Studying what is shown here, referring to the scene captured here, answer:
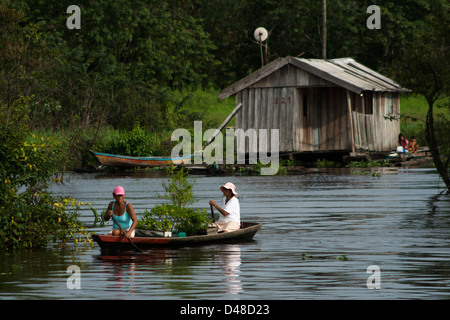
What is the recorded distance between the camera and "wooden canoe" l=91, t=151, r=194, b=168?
3609cm

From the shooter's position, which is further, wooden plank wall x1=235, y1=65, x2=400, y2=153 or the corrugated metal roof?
wooden plank wall x1=235, y1=65, x2=400, y2=153

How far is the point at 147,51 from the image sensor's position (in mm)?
47312

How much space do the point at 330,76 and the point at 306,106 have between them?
269cm

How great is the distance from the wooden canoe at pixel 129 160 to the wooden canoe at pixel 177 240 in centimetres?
1932

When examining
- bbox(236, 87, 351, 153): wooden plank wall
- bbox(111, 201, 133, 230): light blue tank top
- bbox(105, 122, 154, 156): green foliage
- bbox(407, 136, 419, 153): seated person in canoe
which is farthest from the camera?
bbox(407, 136, 419, 153): seated person in canoe

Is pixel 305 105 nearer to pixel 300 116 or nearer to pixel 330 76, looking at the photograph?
pixel 300 116

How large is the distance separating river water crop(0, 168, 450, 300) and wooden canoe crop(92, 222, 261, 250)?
16 centimetres

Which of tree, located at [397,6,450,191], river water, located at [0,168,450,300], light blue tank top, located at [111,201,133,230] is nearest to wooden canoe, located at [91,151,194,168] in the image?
river water, located at [0,168,450,300]

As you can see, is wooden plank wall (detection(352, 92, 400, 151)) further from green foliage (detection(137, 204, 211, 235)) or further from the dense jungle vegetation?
green foliage (detection(137, 204, 211, 235))

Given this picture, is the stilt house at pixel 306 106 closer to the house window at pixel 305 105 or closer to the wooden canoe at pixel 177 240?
the house window at pixel 305 105

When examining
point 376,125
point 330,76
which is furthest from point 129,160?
point 376,125

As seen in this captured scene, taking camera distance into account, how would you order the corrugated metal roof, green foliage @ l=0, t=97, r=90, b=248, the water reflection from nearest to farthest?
1. the water reflection
2. green foliage @ l=0, t=97, r=90, b=248
3. the corrugated metal roof

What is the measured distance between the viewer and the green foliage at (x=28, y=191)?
1537cm
